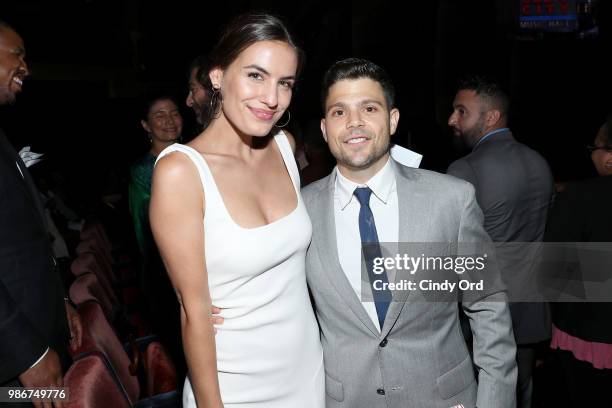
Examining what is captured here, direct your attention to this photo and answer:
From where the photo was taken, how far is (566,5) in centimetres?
786

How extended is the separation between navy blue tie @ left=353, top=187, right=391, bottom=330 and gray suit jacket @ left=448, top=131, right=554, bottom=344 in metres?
1.33

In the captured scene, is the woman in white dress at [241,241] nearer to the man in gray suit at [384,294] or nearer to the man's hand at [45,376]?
the man in gray suit at [384,294]

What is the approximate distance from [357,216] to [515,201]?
1.46 m

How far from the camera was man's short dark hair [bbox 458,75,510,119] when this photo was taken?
2.89 metres

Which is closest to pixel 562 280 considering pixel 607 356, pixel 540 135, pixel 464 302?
pixel 607 356

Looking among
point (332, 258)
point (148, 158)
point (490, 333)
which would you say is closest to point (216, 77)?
Answer: point (332, 258)

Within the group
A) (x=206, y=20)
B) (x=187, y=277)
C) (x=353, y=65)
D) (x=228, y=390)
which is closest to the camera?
(x=187, y=277)

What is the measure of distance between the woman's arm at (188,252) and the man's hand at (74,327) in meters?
0.98

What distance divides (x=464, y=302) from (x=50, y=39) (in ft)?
33.6

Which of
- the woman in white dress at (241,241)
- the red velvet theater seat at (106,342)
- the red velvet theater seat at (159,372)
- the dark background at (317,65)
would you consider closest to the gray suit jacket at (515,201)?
the woman in white dress at (241,241)

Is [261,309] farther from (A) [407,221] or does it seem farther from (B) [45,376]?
(B) [45,376]

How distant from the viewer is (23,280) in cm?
176

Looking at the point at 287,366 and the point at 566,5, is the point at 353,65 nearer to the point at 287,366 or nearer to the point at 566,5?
the point at 287,366

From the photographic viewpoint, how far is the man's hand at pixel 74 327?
2057 millimetres
